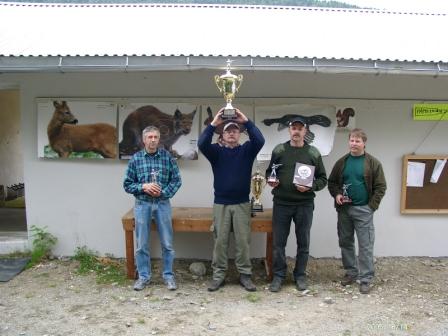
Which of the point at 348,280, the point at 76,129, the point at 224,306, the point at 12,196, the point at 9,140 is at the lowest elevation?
the point at 224,306

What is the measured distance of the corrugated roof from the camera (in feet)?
17.4

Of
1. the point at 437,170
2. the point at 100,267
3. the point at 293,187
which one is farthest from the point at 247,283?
the point at 437,170

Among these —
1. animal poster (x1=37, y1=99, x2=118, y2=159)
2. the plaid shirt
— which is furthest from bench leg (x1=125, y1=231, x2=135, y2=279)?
animal poster (x1=37, y1=99, x2=118, y2=159)

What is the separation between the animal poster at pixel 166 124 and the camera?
5602 millimetres

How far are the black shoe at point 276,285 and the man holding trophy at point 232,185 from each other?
0.19 meters

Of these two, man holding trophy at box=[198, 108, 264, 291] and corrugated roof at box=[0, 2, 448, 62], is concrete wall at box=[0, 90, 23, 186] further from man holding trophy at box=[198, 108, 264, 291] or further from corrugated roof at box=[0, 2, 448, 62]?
man holding trophy at box=[198, 108, 264, 291]

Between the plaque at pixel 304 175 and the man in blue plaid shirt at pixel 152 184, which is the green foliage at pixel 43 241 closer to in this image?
the man in blue plaid shirt at pixel 152 184

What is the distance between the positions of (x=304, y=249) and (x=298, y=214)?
40 cm

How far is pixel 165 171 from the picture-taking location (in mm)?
4812

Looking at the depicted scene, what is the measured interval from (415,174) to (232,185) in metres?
2.58

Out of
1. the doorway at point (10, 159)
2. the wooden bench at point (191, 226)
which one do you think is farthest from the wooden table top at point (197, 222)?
the doorway at point (10, 159)

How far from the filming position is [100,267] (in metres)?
5.54

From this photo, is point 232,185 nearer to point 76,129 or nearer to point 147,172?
point 147,172

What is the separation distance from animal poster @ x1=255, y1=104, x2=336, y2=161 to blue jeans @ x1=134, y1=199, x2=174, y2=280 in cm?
164
